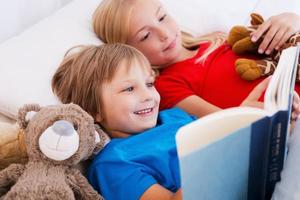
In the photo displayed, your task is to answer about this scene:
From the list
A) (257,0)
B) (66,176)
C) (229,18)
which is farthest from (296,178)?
(257,0)

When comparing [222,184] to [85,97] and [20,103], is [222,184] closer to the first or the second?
[85,97]

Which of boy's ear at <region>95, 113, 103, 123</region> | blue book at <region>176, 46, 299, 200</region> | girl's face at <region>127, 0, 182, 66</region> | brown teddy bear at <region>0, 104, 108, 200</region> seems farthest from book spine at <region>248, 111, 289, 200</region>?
girl's face at <region>127, 0, 182, 66</region>

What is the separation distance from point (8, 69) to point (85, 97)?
256 millimetres

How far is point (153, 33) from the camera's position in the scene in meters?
1.24

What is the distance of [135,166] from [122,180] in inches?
1.4

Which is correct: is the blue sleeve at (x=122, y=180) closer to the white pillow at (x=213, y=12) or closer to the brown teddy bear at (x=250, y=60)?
the brown teddy bear at (x=250, y=60)

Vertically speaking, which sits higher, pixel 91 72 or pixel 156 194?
pixel 91 72

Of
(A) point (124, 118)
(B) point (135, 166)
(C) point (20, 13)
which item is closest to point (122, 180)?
(B) point (135, 166)

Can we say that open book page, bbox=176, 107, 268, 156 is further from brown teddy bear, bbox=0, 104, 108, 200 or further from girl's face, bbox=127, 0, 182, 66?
girl's face, bbox=127, 0, 182, 66

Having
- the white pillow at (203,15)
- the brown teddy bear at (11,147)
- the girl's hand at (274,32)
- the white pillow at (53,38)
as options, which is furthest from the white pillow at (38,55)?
the girl's hand at (274,32)

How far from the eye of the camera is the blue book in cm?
55

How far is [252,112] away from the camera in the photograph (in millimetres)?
554

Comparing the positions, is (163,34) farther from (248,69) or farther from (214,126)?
(214,126)

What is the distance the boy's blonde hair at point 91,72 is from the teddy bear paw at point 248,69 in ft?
0.93
